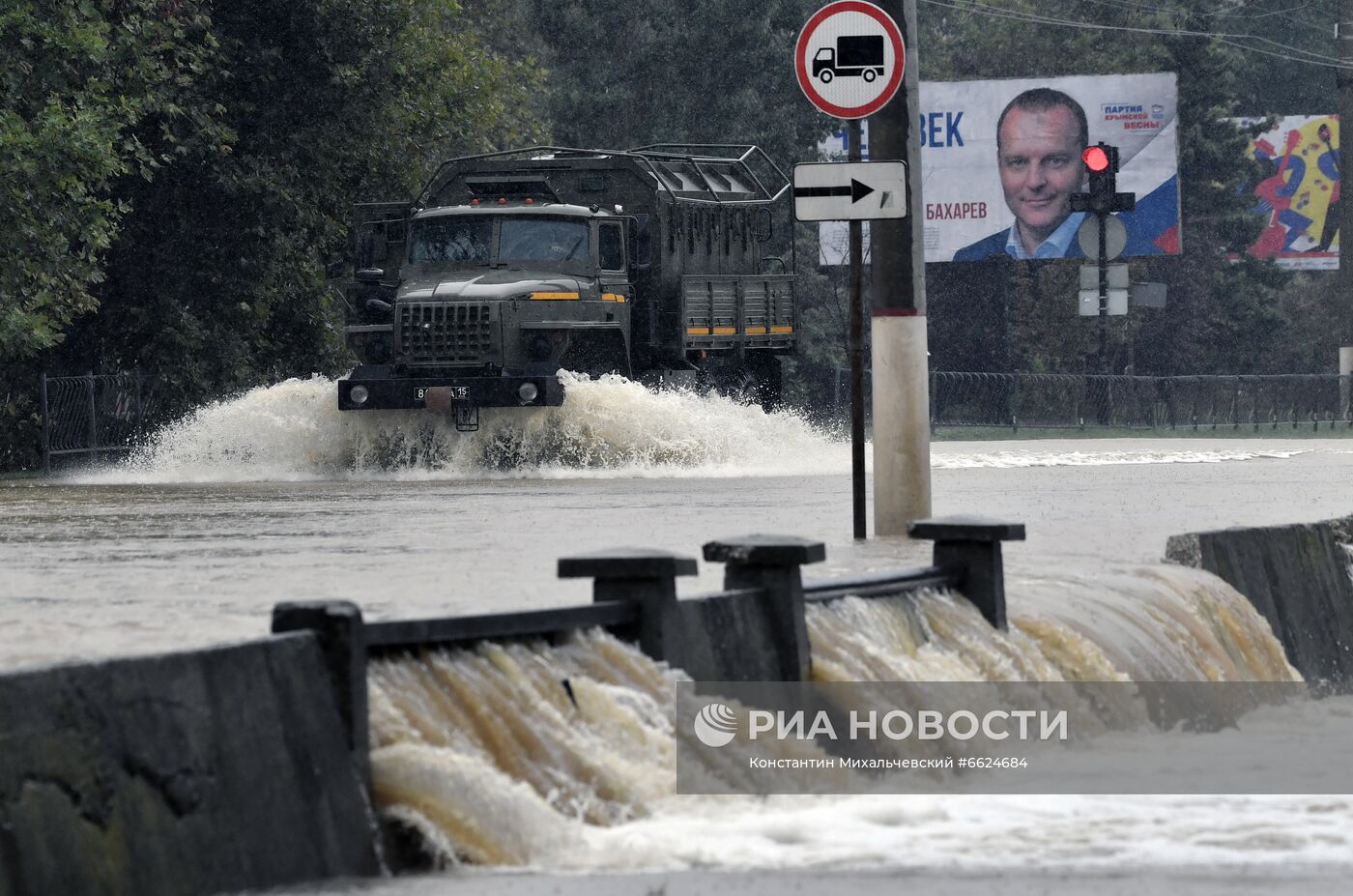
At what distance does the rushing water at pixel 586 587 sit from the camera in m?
7.48

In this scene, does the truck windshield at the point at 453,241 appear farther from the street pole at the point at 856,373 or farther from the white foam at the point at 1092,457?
the street pole at the point at 856,373

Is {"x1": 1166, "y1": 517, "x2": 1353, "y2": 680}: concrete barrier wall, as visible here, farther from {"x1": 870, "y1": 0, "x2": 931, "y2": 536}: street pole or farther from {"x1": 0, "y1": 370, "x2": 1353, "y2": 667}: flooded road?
{"x1": 870, "y1": 0, "x2": 931, "y2": 536}: street pole

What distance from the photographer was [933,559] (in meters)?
10.7

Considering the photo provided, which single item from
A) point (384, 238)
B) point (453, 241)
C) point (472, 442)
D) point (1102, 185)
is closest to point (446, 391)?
point (472, 442)

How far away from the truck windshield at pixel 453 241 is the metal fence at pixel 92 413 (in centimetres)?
607

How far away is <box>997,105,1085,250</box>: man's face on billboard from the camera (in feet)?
177

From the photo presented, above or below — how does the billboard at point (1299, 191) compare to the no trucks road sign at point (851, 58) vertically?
above

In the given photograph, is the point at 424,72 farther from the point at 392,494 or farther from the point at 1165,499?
the point at 1165,499

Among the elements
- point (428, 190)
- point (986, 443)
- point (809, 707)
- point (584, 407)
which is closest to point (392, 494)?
point (584, 407)

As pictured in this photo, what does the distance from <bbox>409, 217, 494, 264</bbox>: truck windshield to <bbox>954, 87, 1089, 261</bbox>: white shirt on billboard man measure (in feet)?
93.5

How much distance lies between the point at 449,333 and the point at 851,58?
42.0ft

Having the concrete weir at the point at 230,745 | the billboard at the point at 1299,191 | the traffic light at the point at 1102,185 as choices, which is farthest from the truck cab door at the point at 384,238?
the billboard at the point at 1299,191

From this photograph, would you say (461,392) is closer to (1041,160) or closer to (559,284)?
(559,284)

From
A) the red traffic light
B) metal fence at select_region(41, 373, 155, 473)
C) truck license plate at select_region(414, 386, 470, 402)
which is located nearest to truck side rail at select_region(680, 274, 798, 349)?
truck license plate at select_region(414, 386, 470, 402)
